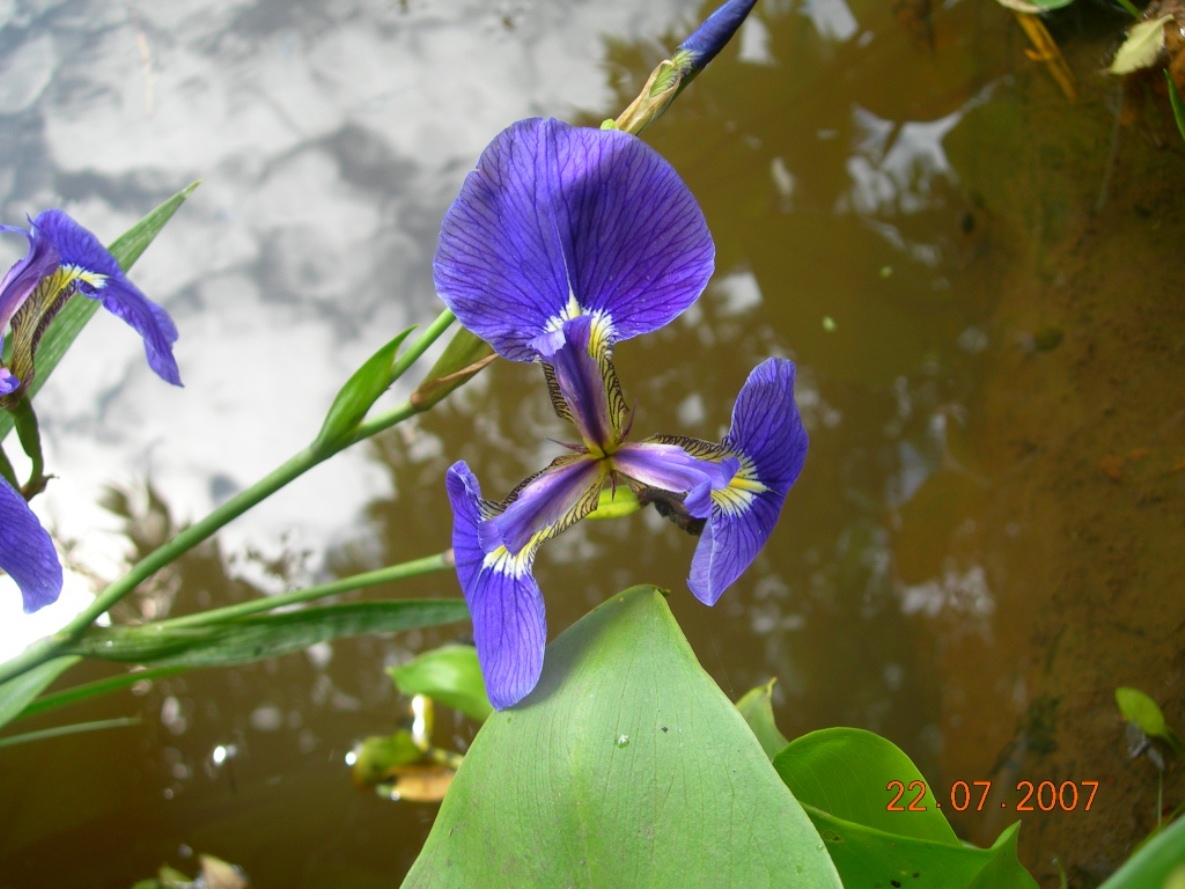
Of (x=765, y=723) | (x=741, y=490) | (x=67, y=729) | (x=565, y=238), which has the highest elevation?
(x=565, y=238)

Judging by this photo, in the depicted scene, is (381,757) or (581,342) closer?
(581,342)

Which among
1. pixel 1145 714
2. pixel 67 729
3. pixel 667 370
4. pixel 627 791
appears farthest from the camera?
pixel 667 370

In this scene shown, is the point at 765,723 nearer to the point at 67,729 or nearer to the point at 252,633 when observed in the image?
the point at 252,633

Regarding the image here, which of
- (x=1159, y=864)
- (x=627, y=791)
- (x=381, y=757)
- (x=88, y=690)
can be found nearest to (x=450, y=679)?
(x=381, y=757)

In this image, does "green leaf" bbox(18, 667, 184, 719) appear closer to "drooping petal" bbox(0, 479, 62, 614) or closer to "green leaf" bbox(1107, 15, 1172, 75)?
"drooping petal" bbox(0, 479, 62, 614)

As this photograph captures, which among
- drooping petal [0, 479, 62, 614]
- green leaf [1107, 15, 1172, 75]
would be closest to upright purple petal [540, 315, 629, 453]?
drooping petal [0, 479, 62, 614]

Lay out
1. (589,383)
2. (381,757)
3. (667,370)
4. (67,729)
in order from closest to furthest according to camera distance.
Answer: (589,383), (67,729), (381,757), (667,370)

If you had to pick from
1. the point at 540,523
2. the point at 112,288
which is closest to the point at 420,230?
the point at 112,288
